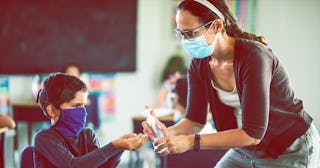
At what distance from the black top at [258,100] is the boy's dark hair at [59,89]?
1.69ft

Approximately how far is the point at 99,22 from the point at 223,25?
3.34 metres

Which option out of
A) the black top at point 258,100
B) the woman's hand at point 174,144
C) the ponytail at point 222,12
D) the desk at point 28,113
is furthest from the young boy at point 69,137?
the desk at point 28,113

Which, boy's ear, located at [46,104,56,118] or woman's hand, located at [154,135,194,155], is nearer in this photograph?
woman's hand, located at [154,135,194,155]

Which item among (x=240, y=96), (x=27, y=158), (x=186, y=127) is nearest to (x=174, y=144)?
(x=240, y=96)

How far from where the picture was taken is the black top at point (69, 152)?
5.91ft

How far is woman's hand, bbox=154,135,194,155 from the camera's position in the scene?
1.74 metres

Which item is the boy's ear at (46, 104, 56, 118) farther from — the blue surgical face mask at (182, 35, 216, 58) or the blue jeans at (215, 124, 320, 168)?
the blue jeans at (215, 124, 320, 168)

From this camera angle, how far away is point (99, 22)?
5125mm

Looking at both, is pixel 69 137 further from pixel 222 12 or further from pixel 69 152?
pixel 222 12

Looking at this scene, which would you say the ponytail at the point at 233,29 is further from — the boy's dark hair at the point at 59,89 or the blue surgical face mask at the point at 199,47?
the boy's dark hair at the point at 59,89

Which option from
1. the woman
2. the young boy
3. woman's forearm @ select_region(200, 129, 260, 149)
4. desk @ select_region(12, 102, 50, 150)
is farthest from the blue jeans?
desk @ select_region(12, 102, 50, 150)

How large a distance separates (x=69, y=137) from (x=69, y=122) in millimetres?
61

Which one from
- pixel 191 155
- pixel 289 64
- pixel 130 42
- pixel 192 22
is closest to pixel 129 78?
pixel 130 42

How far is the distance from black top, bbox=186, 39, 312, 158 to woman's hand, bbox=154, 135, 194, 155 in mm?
218
